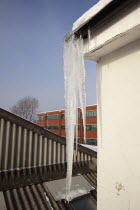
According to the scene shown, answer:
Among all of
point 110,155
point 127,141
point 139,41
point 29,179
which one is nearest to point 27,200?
point 29,179

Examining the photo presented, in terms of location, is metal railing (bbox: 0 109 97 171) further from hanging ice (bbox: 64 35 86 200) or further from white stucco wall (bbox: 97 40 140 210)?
white stucco wall (bbox: 97 40 140 210)

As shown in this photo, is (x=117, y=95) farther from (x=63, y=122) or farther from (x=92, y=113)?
(x=63, y=122)

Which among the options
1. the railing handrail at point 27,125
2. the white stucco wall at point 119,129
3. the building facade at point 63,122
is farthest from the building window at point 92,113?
the white stucco wall at point 119,129

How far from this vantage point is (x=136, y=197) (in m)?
0.97

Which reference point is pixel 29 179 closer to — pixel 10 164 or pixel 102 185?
pixel 10 164

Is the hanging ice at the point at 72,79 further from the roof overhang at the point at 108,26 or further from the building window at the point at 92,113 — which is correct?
the building window at the point at 92,113

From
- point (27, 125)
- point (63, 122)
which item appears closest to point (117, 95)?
point (27, 125)

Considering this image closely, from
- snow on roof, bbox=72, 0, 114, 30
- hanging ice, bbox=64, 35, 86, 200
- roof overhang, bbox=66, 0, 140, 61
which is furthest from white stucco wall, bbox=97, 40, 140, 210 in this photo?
snow on roof, bbox=72, 0, 114, 30

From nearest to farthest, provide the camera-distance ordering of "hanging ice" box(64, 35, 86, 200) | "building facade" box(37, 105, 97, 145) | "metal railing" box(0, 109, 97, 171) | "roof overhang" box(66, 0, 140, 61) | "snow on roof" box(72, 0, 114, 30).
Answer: "roof overhang" box(66, 0, 140, 61), "snow on roof" box(72, 0, 114, 30), "hanging ice" box(64, 35, 86, 200), "metal railing" box(0, 109, 97, 171), "building facade" box(37, 105, 97, 145)

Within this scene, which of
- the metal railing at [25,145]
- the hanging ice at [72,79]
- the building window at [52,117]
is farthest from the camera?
the building window at [52,117]

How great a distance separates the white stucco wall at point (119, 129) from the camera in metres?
1.01

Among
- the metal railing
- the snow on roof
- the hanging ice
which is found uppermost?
the snow on roof

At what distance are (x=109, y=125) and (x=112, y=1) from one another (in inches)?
38.5

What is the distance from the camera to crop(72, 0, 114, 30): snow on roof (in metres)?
1.05
